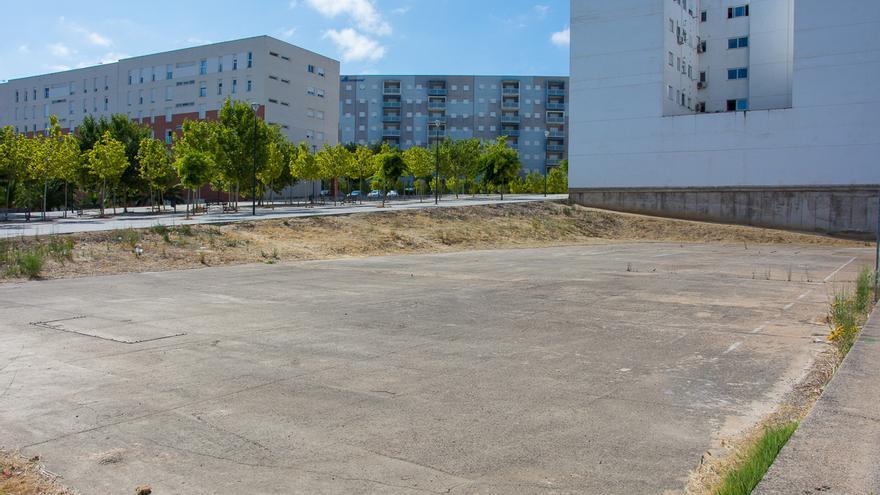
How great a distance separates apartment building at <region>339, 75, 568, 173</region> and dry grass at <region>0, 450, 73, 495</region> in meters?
123

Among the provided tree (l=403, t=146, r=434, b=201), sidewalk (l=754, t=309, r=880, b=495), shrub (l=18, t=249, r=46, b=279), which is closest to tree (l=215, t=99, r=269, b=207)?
shrub (l=18, t=249, r=46, b=279)

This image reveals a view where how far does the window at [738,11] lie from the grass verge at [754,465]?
69442 millimetres

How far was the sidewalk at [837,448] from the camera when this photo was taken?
3.53 m

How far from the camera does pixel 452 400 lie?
269 inches

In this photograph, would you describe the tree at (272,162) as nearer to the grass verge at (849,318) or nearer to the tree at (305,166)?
the tree at (305,166)

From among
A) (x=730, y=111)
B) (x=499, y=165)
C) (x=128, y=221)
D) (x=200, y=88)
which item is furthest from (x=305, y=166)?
(x=730, y=111)

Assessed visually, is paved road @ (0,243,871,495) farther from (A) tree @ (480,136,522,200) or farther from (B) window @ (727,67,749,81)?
(A) tree @ (480,136,522,200)

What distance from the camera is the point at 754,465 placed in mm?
4355

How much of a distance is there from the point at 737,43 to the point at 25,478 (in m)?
71.9

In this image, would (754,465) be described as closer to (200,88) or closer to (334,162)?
(334,162)

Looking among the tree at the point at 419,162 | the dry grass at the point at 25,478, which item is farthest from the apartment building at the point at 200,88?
the dry grass at the point at 25,478

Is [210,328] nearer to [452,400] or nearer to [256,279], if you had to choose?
[452,400]

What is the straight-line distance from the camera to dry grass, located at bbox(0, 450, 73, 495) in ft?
14.9

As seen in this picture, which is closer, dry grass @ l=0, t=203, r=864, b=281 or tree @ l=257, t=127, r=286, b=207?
dry grass @ l=0, t=203, r=864, b=281
